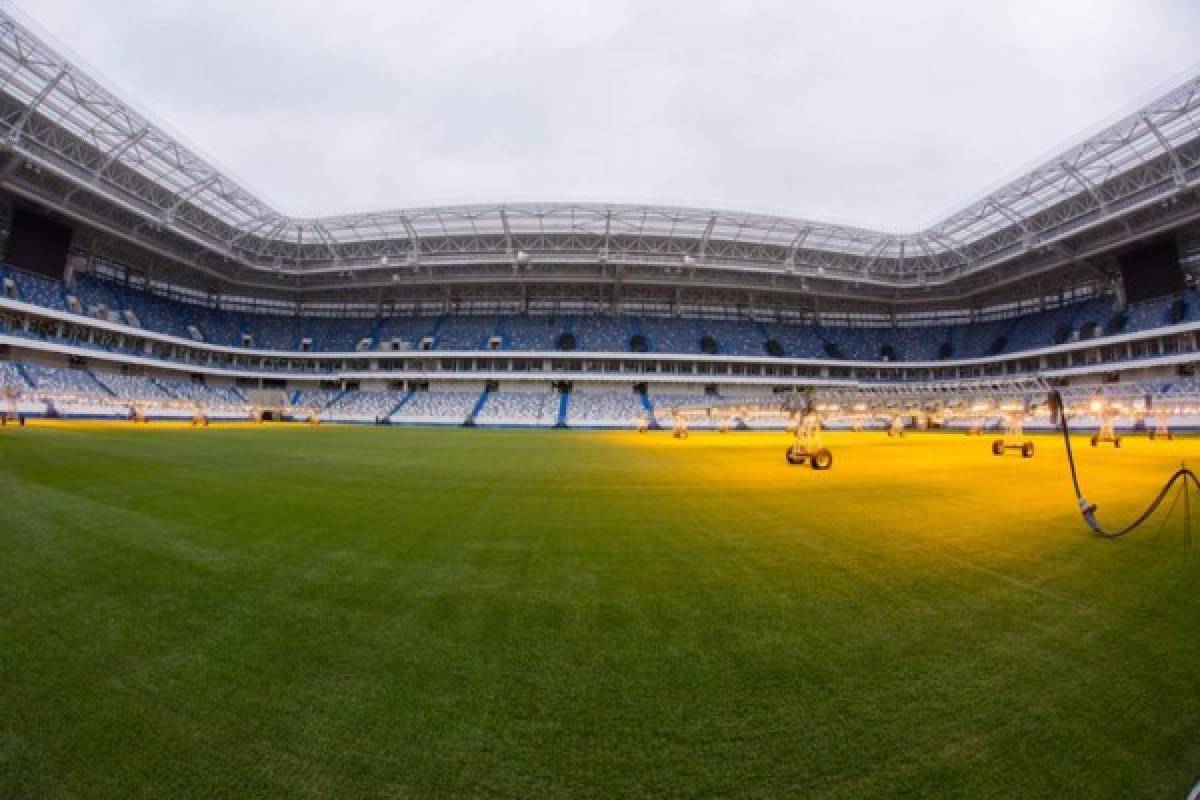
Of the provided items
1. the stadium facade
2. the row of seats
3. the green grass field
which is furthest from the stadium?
the row of seats

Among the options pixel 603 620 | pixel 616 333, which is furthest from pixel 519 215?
pixel 603 620

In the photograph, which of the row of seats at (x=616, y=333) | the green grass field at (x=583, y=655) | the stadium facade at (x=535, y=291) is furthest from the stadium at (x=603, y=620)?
the row of seats at (x=616, y=333)

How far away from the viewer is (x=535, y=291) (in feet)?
193

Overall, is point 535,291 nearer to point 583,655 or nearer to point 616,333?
point 616,333

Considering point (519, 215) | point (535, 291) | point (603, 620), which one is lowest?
point (603, 620)

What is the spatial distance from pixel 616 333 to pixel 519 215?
59.1ft

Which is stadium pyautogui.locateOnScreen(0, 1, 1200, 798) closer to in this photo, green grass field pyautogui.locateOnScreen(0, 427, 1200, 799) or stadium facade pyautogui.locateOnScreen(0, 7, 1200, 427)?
green grass field pyautogui.locateOnScreen(0, 427, 1200, 799)

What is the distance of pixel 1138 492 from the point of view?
384 inches

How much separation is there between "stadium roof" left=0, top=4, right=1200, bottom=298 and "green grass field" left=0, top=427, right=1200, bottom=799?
3693cm

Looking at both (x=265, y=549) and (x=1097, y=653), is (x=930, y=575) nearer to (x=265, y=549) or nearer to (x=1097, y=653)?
(x=1097, y=653)

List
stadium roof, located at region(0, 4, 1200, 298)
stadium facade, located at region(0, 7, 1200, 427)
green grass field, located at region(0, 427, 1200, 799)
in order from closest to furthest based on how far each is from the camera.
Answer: green grass field, located at region(0, 427, 1200, 799)
stadium roof, located at region(0, 4, 1200, 298)
stadium facade, located at region(0, 7, 1200, 427)

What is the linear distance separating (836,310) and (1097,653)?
66.4m

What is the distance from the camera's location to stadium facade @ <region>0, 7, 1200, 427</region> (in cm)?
3409

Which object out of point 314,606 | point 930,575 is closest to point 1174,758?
point 930,575
